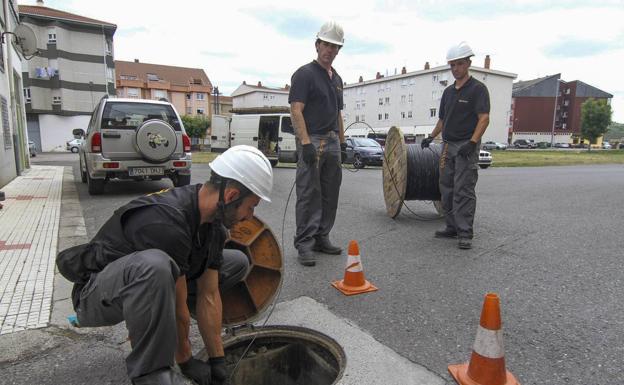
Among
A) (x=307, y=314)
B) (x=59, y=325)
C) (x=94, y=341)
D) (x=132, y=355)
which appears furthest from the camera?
(x=307, y=314)

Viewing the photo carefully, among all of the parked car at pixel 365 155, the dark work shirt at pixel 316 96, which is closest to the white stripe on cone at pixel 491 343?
the dark work shirt at pixel 316 96

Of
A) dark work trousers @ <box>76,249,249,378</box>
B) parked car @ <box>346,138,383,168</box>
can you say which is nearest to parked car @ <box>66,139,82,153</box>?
parked car @ <box>346,138,383,168</box>

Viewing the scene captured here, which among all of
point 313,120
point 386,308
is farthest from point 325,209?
point 386,308

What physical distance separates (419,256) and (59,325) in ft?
10.5

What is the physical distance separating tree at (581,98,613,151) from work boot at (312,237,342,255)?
64.4m

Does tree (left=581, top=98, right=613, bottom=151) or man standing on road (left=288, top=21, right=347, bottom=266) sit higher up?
tree (left=581, top=98, right=613, bottom=151)

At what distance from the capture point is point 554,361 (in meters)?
2.27

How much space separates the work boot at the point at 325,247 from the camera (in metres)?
4.30

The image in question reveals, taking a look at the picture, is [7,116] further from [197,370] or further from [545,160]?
[545,160]

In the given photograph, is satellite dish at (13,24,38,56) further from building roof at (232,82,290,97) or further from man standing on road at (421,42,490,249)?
building roof at (232,82,290,97)

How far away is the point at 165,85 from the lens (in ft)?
224

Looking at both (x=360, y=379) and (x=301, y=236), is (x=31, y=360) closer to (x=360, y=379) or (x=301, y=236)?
(x=360, y=379)

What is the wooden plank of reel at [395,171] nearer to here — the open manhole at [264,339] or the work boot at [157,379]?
the open manhole at [264,339]

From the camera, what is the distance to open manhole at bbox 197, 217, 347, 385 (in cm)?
247
